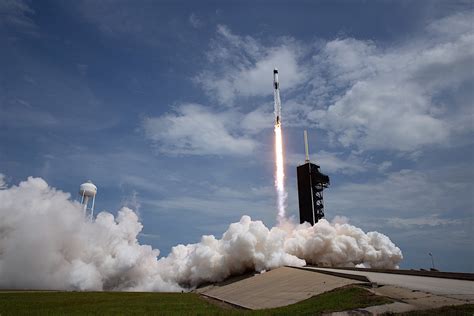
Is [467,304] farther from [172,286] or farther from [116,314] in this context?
[172,286]

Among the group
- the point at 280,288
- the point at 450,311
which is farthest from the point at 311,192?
the point at 450,311

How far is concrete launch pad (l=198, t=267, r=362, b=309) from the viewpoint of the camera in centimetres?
3828

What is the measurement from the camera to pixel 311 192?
86.3 meters

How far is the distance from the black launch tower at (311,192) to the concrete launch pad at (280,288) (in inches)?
1073

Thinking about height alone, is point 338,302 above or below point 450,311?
above

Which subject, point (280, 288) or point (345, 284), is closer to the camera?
point (345, 284)

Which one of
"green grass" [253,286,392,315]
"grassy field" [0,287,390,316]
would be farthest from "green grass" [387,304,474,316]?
Answer: "grassy field" [0,287,390,316]

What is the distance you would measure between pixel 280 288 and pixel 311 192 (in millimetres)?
42748

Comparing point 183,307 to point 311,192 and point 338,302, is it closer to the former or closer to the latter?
point 338,302

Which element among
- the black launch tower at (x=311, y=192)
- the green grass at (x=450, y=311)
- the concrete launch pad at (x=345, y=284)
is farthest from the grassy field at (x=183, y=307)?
the black launch tower at (x=311, y=192)

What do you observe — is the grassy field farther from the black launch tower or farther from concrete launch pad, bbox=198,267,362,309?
the black launch tower

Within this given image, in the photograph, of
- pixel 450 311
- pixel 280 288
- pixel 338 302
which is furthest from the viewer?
pixel 280 288

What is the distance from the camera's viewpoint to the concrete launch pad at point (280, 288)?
38281mm

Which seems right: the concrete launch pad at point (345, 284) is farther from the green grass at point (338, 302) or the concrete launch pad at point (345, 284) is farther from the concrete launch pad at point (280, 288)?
the green grass at point (338, 302)
